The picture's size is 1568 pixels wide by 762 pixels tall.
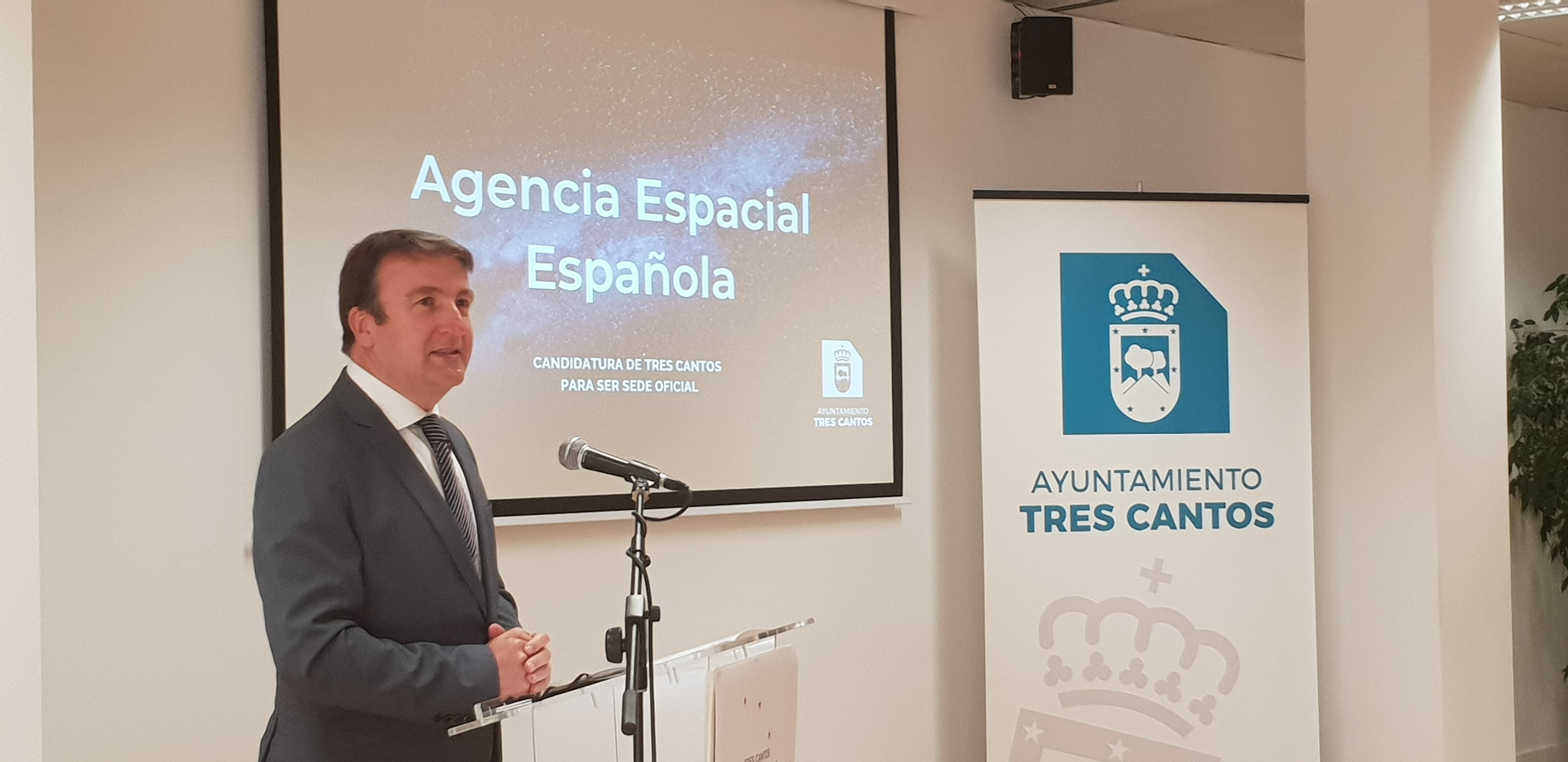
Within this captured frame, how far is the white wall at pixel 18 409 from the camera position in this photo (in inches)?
83.0

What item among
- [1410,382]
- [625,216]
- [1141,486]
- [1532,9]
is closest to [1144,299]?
[1141,486]

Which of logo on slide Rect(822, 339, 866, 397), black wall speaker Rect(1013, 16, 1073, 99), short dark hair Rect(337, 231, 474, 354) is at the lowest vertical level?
logo on slide Rect(822, 339, 866, 397)

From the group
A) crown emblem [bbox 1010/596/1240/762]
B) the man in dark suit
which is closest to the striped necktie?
the man in dark suit

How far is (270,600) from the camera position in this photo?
204cm

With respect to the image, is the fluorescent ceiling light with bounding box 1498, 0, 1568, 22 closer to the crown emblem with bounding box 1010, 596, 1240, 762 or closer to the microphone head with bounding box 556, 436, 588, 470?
the crown emblem with bounding box 1010, 596, 1240, 762

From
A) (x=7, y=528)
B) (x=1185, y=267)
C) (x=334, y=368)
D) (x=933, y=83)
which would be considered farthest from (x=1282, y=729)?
(x=7, y=528)

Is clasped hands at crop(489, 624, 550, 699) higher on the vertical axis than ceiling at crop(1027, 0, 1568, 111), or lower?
lower

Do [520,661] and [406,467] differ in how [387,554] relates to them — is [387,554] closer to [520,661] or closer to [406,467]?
[406,467]

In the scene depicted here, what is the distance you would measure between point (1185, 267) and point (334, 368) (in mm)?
2613

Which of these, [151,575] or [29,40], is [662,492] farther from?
[29,40]

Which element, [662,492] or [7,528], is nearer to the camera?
[7,528]

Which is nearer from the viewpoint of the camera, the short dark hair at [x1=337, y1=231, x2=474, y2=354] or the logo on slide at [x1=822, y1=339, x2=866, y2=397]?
the short dark hair at [x1=337, y1=231, x2=474, y2=354]

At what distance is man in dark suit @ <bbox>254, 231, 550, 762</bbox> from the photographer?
2.02 m

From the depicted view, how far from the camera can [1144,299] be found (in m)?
4.23
